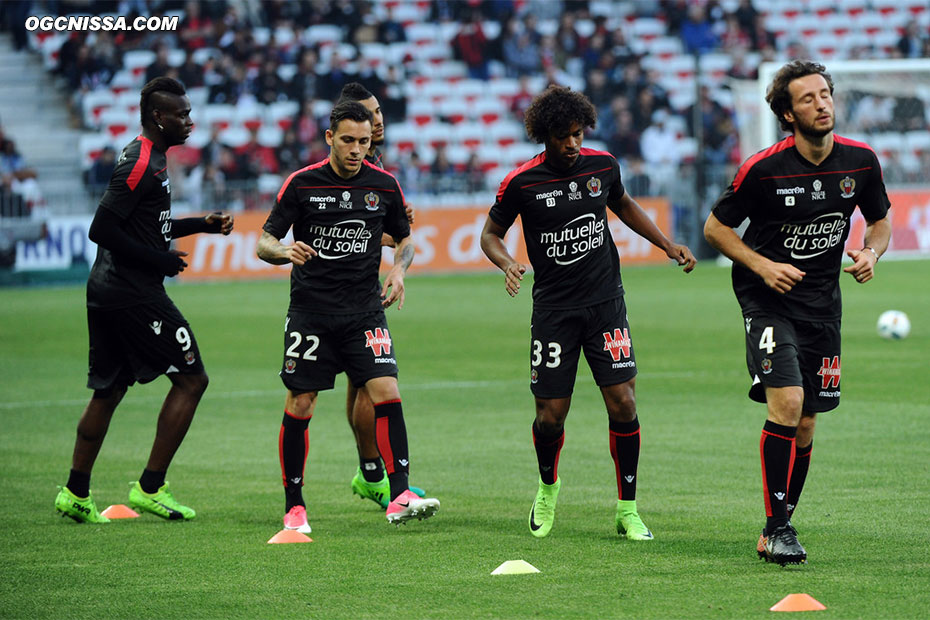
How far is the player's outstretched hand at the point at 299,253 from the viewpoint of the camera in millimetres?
7180

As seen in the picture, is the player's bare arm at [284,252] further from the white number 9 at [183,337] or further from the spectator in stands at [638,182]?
the spectator in stands at [638,182]

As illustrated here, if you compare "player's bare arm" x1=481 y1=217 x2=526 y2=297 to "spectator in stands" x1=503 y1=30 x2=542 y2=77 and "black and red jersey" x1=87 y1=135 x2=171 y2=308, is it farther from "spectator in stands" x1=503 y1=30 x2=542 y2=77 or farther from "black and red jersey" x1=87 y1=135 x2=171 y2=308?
"spectator in stands" x1=503 y1=30 x2=542 y2=77

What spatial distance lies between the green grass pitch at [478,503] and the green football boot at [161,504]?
0.35ft

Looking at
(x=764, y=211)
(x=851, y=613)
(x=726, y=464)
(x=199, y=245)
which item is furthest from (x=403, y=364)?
(x=199, y=245)

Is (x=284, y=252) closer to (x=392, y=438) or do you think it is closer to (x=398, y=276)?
(x=398, y=276)

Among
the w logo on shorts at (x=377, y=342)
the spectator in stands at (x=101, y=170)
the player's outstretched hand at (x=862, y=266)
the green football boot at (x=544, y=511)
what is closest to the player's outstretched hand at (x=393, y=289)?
the w logo on shorts at (x=377, y=342)

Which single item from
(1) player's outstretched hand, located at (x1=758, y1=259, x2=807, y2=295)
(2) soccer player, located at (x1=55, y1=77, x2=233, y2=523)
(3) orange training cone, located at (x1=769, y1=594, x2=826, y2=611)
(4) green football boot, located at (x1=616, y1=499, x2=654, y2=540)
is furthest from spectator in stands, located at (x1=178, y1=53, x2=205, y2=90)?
(3) orange training cone, located at (x1=769, y1=594, x2=826, y2=611)

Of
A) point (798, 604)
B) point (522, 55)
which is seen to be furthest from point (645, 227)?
point (522, 55)

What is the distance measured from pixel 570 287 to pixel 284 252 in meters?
1.36

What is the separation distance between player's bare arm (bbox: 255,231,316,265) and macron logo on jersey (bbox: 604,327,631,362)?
4.78 ft

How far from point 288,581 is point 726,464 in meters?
3.67

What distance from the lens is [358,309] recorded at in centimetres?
762

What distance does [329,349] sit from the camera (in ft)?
25.0

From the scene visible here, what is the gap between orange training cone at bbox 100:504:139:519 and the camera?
807cm
